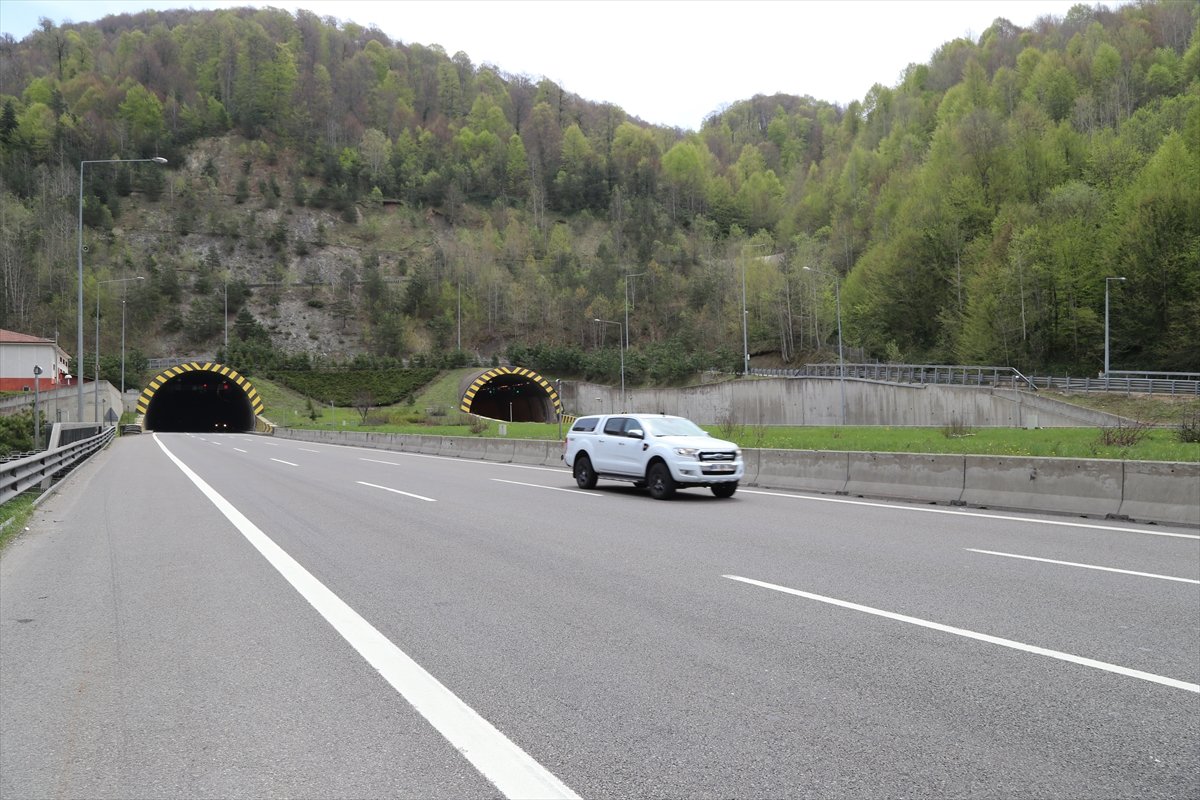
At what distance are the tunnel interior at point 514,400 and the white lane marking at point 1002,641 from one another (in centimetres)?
7404

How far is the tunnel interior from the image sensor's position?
84938mm

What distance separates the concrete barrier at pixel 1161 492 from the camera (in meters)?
12.6

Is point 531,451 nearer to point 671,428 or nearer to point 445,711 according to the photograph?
point 671,428

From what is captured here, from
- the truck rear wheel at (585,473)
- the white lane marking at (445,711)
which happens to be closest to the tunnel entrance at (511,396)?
the truck rear wheel at (585,473)

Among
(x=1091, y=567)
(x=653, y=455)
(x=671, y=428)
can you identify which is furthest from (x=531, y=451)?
(x=1091, y=567)

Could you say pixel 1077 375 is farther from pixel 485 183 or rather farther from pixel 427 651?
pixel 485 183

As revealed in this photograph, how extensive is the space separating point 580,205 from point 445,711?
16447 centimetres

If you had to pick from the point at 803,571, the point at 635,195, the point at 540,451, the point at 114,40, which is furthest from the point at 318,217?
the point at 803,571

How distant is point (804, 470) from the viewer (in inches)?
763

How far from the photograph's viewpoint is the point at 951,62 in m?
132

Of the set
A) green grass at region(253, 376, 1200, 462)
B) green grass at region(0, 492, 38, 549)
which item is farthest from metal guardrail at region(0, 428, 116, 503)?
green grass at region(253, 376, 1200, 462)

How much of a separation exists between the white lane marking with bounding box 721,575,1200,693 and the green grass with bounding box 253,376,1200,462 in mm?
11672

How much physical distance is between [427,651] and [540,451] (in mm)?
22842

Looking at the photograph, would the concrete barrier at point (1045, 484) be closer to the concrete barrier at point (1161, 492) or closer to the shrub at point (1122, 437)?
the concrete barrier at point (1161, 492)
